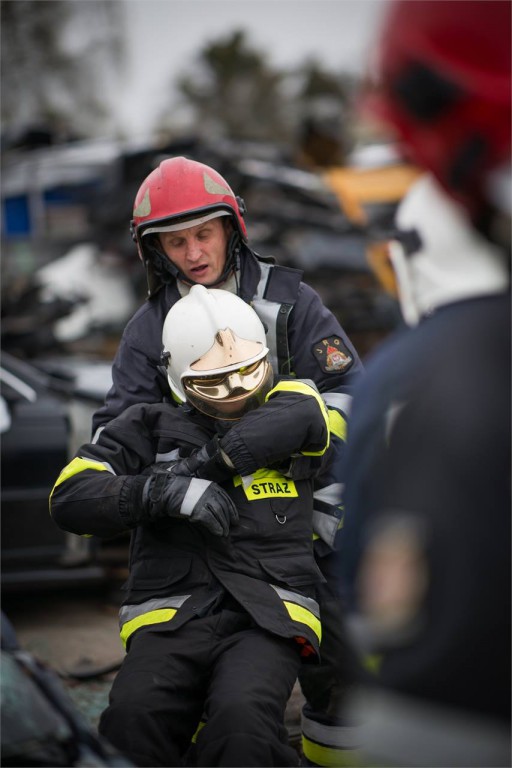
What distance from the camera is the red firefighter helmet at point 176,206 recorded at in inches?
133

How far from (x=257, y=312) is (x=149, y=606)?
102cm

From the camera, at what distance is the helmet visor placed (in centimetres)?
289

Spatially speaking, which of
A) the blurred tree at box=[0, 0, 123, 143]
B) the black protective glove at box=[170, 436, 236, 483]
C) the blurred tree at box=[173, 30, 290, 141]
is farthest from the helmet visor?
the blurred tree at box=[173, 30, 290, 141]

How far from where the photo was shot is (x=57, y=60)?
22.7 metres

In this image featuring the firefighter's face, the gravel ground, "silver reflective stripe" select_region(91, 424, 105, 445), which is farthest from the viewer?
the gravel ground

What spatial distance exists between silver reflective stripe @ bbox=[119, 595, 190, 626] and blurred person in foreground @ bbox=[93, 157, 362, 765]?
0.54m

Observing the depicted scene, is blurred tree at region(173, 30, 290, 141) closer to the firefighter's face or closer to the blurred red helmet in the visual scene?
the firefighter's face

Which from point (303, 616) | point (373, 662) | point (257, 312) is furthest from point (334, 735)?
point (373, 662)

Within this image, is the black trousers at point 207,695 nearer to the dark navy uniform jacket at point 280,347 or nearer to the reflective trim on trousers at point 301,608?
the reflective trim on trousers at point 301,608

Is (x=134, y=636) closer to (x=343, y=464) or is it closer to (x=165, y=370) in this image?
(x=165, y=370)

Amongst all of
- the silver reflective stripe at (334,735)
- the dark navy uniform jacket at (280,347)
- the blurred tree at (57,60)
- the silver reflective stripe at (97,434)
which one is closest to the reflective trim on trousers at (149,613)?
the silver reflective stripe at (97,434)

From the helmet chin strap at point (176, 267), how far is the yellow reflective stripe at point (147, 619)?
114cm

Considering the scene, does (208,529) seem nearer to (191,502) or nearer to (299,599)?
(191,502)

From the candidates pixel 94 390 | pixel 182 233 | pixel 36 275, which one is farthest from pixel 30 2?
pixel 182 233
